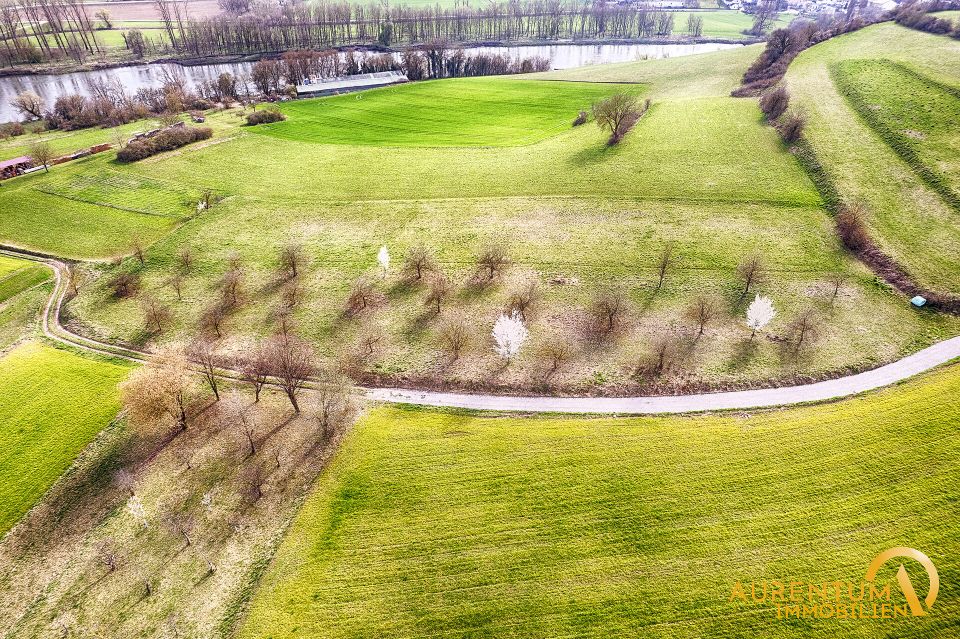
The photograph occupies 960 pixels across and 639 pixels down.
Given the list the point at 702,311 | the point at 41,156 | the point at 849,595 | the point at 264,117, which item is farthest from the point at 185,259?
the point at 849,595

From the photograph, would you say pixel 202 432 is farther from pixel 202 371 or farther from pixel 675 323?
pixel 675 323

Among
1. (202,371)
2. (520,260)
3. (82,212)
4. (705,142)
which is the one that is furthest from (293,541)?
(705,142)

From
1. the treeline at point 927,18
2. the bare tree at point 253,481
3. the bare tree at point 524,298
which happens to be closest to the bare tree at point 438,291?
the bare tree at point 524,298

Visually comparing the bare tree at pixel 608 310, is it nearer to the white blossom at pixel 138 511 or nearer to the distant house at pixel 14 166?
the white blossom at pixel 138 511

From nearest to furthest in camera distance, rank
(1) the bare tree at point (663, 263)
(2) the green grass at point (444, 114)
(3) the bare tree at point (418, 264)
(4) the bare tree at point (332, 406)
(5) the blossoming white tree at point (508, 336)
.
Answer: (4) the bare tree at point (332, 406) < (5) the blossoming white tree at point (508, 336) < (1) the bare tree at point (663, 263) < (3) the bare tree at point (418, 264) < (2) the green grass at point (444, 114)

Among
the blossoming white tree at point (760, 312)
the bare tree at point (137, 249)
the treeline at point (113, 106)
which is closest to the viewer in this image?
the blossoming white tree at point (760, 312)

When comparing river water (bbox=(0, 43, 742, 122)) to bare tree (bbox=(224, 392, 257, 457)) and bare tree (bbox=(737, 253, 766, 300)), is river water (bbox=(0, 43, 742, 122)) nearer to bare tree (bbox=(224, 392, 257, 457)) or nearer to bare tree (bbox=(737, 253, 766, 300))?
bare tree (bbox=(224, 392, 257, 457))
